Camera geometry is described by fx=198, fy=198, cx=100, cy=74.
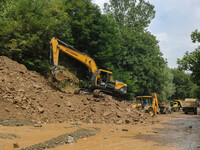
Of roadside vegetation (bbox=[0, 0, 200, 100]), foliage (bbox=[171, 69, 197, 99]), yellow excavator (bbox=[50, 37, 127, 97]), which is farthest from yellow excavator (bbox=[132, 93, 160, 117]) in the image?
foliage (bbox=[171, 69, 197, 99])

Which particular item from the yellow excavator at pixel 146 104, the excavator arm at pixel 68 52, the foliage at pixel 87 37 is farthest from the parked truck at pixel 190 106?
the excavator arm at pixel 68 52

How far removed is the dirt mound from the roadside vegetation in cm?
273

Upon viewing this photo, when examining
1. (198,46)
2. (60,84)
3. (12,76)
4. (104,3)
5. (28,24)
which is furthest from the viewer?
(104,3)

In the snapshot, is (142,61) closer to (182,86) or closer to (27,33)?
(27,33)

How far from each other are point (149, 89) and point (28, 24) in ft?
67.9

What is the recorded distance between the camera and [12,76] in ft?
41.2

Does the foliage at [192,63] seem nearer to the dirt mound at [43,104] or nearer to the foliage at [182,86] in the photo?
the dirt mound at [43,104]

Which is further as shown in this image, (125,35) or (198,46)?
(125,35)

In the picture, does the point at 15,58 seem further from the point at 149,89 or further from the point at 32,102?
the point at 149,89

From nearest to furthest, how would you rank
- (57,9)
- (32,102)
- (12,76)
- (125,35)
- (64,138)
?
(64,138), (32,102), (12,76), (57,9), (125,35)

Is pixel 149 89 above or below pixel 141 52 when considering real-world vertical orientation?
below

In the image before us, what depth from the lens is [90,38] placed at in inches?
944

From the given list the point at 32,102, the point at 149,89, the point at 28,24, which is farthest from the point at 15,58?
the point at 149,89

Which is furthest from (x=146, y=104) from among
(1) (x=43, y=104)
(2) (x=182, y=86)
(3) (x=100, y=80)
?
(2) (x=182, y=86)
